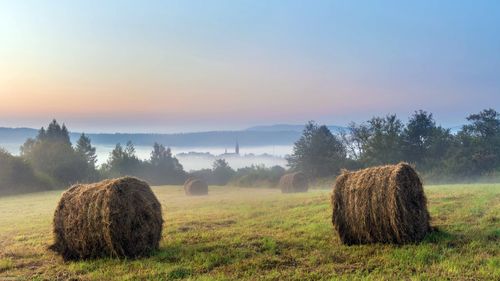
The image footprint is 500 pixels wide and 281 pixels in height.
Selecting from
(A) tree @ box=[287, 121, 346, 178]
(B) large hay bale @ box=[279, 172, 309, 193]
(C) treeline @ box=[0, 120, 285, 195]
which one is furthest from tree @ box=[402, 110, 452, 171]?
(B) large hay bale @ box=[279, 172, 309, 193]

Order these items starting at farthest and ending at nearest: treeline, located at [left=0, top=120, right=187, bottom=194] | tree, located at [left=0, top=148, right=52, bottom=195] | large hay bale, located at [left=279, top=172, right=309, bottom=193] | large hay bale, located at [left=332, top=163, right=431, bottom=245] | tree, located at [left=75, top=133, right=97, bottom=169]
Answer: tree, located at [left=75, top=133, right=97, bottom=169] → treeline, located at [left=0, top=120, right=187, bottom=194] → tree, located at [left=0, top=148, right=52, bottom=195] → large hay bale, located at [left=279, top=172, right=309, bottom=193] → large hay bale, located at [left=332, top=163, right=431, bottom=245]

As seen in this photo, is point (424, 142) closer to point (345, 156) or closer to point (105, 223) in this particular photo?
point (345, 156)

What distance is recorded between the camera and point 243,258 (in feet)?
33.3

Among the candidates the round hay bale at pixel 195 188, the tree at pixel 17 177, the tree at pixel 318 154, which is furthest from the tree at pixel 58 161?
the tree at pixel 318 154

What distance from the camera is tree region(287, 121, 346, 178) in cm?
6825

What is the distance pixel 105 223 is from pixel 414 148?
5933 cm

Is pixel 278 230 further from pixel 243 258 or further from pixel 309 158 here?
pixel 309 158

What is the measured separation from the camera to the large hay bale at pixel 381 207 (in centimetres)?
1105

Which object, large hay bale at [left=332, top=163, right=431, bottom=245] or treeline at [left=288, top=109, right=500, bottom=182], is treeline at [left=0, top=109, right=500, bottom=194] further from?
large hay bale at [left=332, top=163, right=431, bottom=245]

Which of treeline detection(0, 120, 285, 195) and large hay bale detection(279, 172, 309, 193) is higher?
treeline detection(0, 120, 285, 195)

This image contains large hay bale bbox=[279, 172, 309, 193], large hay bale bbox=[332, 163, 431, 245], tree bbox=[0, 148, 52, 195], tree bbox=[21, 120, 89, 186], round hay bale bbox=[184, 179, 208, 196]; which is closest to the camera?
large hay bale bbox=[332, 163, 431, 245]

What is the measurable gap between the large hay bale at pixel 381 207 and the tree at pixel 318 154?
55.1 m

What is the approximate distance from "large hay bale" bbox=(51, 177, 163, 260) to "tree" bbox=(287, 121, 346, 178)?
2237 inches

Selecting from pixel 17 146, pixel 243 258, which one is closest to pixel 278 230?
pixel 243 258
